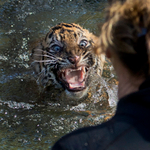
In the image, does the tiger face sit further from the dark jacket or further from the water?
the dark jacket

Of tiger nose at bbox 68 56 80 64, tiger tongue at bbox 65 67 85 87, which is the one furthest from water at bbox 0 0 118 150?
tiger nose at bbox 68 56 80 64

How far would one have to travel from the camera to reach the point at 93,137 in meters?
0.95

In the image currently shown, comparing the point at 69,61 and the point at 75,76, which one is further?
the point at 75,76

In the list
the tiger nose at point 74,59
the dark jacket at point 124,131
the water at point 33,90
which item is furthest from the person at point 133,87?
the tiger nose at point 74,59

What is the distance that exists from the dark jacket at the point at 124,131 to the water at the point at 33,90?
1.59m

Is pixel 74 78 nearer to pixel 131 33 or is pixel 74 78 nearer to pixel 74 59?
pixel 74 59

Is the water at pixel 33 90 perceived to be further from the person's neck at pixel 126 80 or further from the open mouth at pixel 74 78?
the person's neck at pixel 126 80

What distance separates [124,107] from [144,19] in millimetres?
362

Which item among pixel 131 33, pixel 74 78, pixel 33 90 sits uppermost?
pixel 131 33

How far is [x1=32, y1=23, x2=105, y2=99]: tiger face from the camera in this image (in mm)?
2914

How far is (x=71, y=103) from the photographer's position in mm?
3287

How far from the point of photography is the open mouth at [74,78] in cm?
291

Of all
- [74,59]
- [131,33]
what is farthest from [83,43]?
[131,33]

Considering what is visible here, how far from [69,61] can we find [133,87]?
1.86 m
